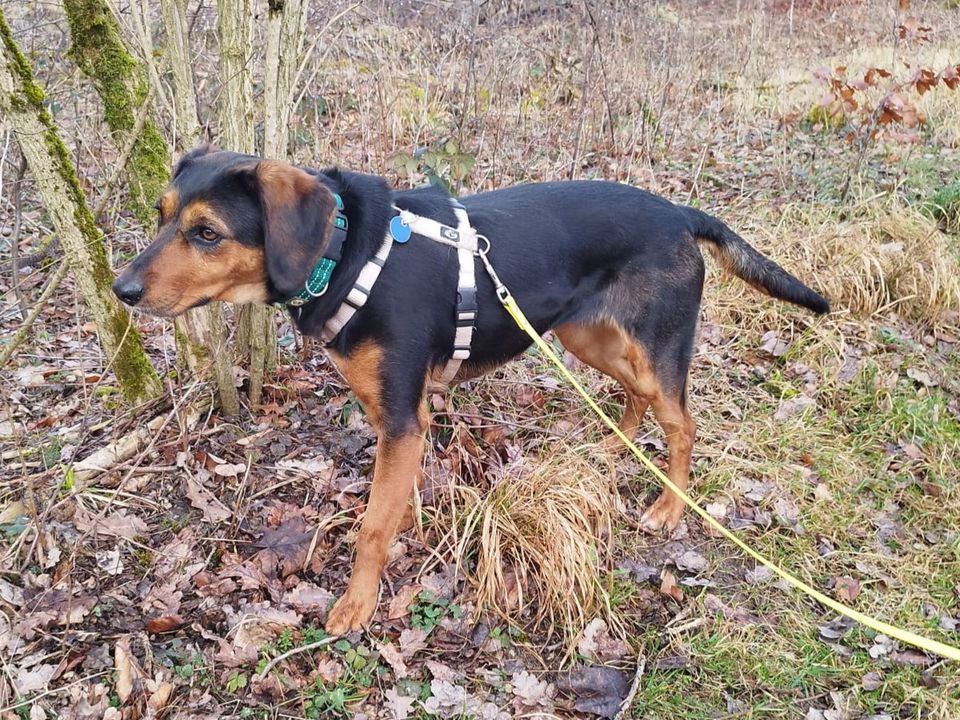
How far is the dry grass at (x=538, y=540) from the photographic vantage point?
3268mm

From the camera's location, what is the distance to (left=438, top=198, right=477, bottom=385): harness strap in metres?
3.08

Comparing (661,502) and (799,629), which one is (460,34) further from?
(799,629)

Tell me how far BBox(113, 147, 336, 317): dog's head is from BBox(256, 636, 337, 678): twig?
1480 mm

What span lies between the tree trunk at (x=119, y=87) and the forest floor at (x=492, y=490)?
2.65 feet

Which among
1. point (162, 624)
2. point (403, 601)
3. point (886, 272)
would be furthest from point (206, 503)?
point (886, 272)

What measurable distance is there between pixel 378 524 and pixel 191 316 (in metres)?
1.65

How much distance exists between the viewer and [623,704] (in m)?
2.92

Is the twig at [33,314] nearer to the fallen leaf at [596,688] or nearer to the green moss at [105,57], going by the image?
the green moss at [105,57]

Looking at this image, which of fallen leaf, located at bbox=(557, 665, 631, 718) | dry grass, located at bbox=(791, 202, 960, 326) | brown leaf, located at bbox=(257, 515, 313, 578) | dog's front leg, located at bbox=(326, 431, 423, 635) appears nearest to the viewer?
fallen leaf, located at bbox=(557, 665, 631, 718)

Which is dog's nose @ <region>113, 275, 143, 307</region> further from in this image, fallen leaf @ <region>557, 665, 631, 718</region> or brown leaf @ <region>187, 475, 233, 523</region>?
fallen leaf @ <region>557, 665, 631, 718</region>

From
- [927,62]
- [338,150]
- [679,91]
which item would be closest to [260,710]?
[338,150]

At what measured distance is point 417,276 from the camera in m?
3.03

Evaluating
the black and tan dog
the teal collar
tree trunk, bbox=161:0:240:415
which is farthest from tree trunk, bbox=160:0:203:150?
the teal collar

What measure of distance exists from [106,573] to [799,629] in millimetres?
3218
